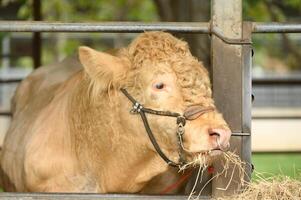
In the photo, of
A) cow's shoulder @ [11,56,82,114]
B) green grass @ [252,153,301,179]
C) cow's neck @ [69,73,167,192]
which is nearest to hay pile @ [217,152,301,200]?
cow's neck @ [69,73,167,192]

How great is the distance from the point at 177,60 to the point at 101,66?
0.46m

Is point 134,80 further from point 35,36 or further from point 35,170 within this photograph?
point 35,36

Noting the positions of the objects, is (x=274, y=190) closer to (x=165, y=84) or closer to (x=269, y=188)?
(x=269, y=188)

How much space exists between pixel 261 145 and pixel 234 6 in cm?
1134

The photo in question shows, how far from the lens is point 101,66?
15.5 feet

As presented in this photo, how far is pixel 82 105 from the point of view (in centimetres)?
520

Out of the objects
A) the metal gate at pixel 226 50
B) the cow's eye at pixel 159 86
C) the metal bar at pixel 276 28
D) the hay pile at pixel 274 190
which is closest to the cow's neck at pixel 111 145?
the cow's eye at pixel 159 86

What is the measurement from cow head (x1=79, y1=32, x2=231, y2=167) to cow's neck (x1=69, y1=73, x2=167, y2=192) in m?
0.09

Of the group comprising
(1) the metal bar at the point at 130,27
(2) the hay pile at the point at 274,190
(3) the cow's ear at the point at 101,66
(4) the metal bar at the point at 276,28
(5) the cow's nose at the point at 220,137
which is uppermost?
(1) the metal bar at the point at 130,27

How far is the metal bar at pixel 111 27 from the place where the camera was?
14.5 ft

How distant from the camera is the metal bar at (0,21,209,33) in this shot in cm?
442

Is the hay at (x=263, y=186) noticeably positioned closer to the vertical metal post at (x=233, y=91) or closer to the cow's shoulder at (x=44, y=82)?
the vertical metal post at (x=233, y=91)

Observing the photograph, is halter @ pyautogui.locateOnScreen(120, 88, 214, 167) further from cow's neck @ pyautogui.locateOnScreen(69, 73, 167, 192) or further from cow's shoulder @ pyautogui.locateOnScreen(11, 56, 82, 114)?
cow's shoulder @ pyautogui.locateOnScreen(11, 56, 82, 114)

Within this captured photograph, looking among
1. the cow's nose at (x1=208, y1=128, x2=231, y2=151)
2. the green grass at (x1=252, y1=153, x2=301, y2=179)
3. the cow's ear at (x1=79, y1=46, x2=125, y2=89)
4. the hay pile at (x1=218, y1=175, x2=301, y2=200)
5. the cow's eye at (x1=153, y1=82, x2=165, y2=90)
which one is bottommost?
the green grass at (x1=252, y1=153, x2=301, y2=179)
